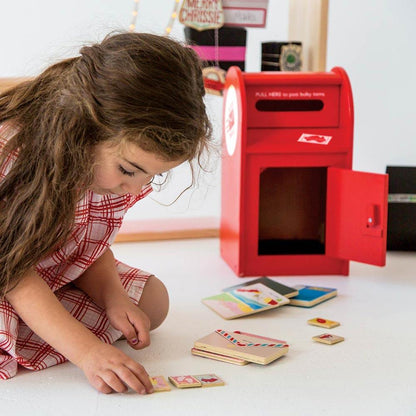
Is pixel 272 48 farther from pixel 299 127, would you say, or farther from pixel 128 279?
pixel 128 279

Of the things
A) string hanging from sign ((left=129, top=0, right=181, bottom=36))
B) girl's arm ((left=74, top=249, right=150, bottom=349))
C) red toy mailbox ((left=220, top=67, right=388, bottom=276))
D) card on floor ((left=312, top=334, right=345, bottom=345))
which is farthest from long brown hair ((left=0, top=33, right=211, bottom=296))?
string hanging from sign ((left=129, top=0, right=181, bottom=36))

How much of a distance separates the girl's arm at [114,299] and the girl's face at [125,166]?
0.21 meters

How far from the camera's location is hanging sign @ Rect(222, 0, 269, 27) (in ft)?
6.10

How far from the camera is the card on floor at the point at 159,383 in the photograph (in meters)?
1.00

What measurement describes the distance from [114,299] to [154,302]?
0.10m

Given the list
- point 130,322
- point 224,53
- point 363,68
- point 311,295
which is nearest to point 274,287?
point 311,295

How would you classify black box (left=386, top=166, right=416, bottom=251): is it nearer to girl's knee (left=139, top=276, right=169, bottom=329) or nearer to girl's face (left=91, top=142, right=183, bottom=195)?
girl's knee (left=139, top=276, right=169, bottom=329)

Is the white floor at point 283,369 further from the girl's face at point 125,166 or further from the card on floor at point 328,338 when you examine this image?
the girl's face at point 125,166

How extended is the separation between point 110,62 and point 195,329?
1.71 feet

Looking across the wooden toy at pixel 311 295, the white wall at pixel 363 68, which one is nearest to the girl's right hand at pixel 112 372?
the wooden toy at pixel 311 295

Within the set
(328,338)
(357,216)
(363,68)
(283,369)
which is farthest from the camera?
(363,68)

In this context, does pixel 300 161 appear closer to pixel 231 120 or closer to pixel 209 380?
pixel 231 120

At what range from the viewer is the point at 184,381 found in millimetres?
1020

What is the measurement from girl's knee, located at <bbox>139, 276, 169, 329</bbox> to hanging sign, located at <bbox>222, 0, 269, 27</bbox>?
2.89 feet
